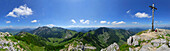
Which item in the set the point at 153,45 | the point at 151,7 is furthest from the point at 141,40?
the point at 151,7

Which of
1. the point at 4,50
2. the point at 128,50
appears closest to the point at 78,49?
the point at 4,50

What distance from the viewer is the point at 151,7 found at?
93.3 feet

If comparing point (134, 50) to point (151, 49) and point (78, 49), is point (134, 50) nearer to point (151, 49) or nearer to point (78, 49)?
Result: point (151, 49)

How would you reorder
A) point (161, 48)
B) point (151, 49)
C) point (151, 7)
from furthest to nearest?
point (151, 7) → point (151, 49) → point (161, 48)

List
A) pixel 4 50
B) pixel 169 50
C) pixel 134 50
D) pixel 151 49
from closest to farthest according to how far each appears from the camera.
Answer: pixel 169 50 → pixel 151 49 → pixel 134 50 → pixel 4 50

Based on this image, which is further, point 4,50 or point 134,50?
point 4,50

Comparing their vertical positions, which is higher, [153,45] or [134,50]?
[153,45]

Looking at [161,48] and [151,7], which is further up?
[151,7]

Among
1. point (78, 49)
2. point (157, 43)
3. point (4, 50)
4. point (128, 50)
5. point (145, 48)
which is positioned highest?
point (157, 43)

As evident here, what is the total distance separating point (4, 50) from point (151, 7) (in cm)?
7418

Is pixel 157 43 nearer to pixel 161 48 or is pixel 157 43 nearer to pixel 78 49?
pixel 161 48

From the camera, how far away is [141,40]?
22.3m

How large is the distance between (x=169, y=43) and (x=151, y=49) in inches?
150

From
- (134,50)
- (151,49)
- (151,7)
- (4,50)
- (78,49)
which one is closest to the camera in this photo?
(151,49)
